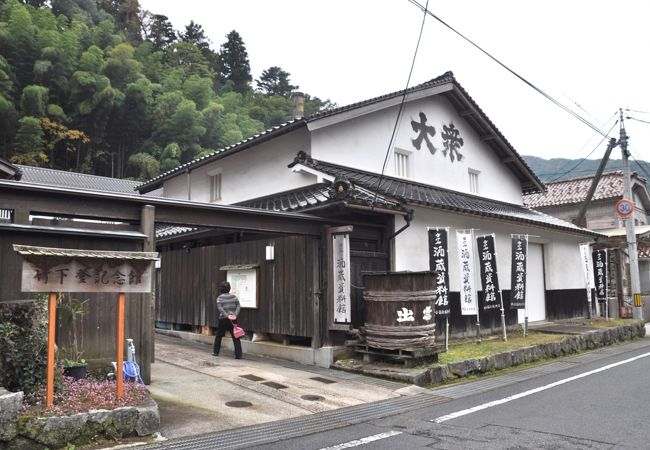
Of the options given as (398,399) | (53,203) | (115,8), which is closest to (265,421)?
(398,399)

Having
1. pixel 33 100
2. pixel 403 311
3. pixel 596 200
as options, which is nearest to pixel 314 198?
pixel 403 311

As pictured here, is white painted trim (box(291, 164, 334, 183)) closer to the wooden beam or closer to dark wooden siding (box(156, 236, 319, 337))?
dark wooden siding (box(156, 236, 319, 337))

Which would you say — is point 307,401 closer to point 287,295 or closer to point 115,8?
point 287,295

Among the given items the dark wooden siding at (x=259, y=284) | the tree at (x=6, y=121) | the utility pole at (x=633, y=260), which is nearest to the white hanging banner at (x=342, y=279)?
the dark wooden siding at (x=259, y=284)

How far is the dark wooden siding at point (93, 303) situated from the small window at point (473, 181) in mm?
12722

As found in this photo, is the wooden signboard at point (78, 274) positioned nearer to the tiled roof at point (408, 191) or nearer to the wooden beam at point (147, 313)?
the wooden beam at point (147, 313)

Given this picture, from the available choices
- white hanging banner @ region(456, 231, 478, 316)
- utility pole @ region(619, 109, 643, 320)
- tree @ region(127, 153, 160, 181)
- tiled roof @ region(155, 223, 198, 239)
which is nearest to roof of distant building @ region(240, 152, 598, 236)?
white hanging banner @ region(456, 231, 478, 316)

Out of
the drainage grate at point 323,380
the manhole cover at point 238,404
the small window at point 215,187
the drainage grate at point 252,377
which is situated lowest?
the drainage grate at point 323,380

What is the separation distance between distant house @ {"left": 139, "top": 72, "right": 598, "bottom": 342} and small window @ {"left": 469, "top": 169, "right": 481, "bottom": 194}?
0.05 metres

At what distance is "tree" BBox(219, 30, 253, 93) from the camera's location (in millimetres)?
67250

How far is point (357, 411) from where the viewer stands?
720cm

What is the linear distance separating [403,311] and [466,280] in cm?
321

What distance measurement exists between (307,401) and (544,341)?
781 cm

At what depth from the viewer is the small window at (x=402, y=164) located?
578 inches
